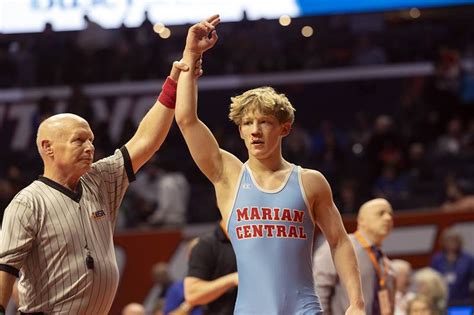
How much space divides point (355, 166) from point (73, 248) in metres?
10.2

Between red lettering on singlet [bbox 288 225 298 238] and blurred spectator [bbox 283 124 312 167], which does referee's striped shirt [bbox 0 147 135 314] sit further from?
blurred spectator [bbox 283 124 312 167]

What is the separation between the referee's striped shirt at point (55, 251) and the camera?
Answer: 5047 mm

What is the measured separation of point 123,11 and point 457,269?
455 cm

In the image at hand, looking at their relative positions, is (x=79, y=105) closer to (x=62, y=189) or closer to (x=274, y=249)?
(x=62, y=189)

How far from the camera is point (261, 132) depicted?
16.8ft

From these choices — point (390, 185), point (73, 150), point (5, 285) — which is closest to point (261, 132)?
point (73, 150)

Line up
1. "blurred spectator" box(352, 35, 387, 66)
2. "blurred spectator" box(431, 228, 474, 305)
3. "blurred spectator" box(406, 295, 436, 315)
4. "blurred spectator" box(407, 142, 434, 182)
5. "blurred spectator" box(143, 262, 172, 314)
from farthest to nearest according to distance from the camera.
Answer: "blurred spectator" box(352, 35, 387, 66) < "blurred spectator" box(407, 142, 434, 182) < "blurred spectator" box(143, 262, 172, 314) < "blurred spectator" box(431, 228, 474, 305) < "blurred spectator" box(406, 295, 436, 315)

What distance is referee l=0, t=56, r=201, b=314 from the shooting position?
199 inches

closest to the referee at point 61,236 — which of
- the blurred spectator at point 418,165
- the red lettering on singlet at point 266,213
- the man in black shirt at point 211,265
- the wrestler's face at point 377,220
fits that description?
the red lettering on singlet at point 266,213

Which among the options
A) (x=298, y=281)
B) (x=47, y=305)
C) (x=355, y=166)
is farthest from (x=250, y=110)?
(x=355, y=166)

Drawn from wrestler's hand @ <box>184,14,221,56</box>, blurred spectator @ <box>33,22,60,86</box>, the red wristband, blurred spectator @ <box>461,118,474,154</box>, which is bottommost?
the red wristband

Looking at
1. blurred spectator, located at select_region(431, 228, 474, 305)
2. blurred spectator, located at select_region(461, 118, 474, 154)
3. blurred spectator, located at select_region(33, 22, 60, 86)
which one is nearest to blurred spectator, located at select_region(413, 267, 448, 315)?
blurred spectator, located at select_region(431, 228, 474, 305)

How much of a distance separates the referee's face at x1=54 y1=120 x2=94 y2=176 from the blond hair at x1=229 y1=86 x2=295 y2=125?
72cm

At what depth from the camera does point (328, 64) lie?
58.1ft
